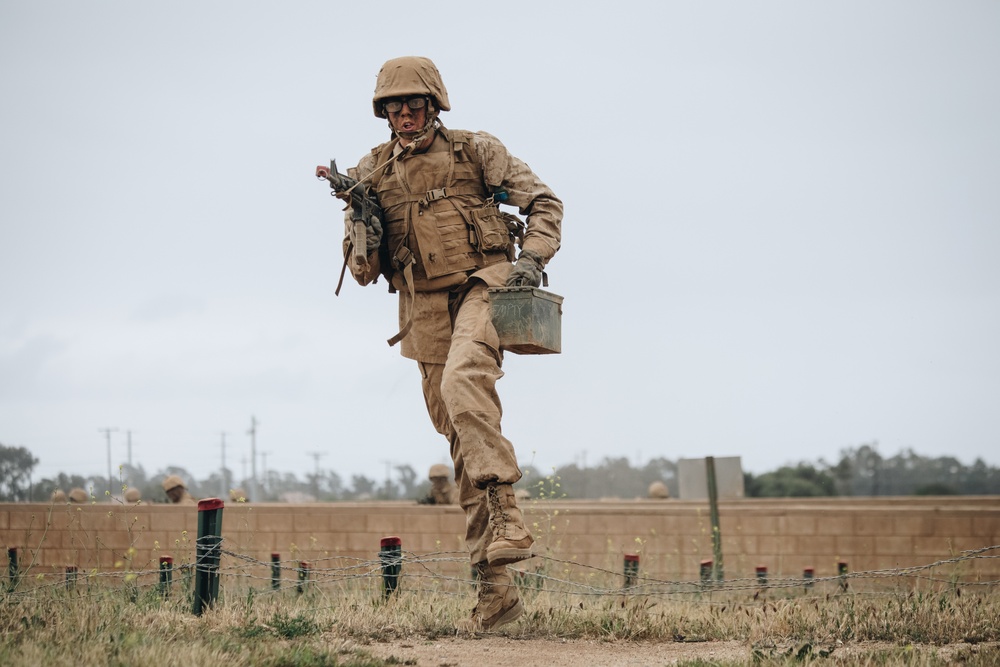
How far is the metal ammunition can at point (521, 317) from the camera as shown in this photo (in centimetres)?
657

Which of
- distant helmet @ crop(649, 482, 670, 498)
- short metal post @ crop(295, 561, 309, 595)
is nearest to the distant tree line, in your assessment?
distant helmet @ crop(649, 482, 670, 498)

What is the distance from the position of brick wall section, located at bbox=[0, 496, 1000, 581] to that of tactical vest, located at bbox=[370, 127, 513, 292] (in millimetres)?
8445

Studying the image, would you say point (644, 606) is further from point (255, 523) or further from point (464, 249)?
point (255, 523)

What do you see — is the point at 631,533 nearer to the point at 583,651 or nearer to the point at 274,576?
the point at 274,576

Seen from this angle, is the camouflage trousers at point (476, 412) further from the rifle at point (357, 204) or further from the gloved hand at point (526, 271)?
the rifle at point (357, 204)

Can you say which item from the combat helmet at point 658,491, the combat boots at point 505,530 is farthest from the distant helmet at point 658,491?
the combat boots at point 505,530

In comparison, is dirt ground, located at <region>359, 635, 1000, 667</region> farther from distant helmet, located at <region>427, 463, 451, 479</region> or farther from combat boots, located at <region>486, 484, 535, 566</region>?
distant helmet, located at <region>427, 463, 451, 479</region>

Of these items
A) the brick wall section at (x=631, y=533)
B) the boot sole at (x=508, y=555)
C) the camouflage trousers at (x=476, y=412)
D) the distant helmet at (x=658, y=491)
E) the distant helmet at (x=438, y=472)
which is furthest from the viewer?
the distant helmet at (x=658, y=491)

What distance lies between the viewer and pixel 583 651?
615cm

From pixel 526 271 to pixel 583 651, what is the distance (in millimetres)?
1892

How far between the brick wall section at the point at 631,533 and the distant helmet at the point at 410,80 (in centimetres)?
881

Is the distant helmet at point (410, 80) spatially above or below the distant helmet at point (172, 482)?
above

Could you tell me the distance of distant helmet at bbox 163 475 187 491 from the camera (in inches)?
758

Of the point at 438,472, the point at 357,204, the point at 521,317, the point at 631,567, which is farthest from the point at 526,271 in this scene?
the point at 438,472
